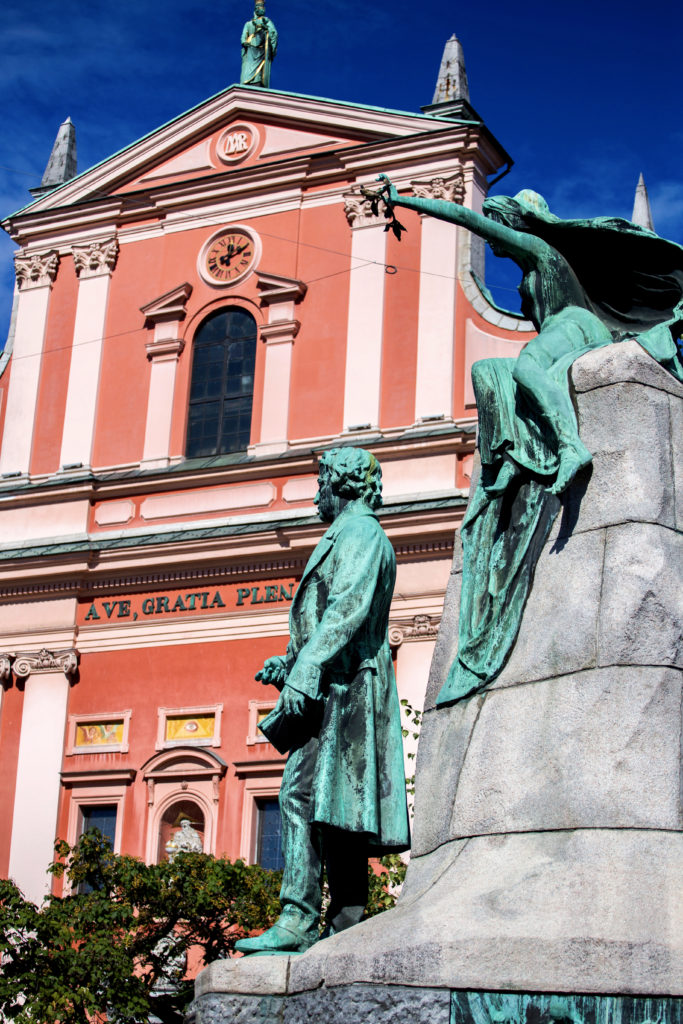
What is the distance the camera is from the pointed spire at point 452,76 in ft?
70.3

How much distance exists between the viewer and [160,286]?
72.6 feet

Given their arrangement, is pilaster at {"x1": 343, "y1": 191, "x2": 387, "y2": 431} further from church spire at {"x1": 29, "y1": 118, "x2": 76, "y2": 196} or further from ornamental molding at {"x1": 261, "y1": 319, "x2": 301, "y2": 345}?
church spire at {"x1": 29, "y1": 118, "x2": 76, "y2": 196}

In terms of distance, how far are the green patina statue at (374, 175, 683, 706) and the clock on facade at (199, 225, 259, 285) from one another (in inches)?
632

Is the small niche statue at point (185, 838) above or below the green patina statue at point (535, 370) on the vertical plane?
above

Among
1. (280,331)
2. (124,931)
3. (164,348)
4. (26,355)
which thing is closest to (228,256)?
(164,348)

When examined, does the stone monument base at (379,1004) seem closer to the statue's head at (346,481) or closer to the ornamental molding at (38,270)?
the statue's head at (346,481)

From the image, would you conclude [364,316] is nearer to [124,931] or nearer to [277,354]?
[277,354]

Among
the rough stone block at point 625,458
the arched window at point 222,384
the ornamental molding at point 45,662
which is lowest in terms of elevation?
the rough stone block at point 625,458

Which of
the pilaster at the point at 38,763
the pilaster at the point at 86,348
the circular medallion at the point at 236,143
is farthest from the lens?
the circular medallion at the point at 236,143

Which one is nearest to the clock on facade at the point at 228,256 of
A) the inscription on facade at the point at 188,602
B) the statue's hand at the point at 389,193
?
the inscription on facade at the point at 188,602

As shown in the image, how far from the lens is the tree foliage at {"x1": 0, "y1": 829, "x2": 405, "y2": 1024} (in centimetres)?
1274

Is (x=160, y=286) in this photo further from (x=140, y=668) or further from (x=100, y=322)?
(x=140, y=668)

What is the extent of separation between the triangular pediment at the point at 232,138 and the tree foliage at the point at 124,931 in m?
11.0

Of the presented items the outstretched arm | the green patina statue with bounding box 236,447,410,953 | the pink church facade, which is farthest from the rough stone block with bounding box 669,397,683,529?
the pink church facade
